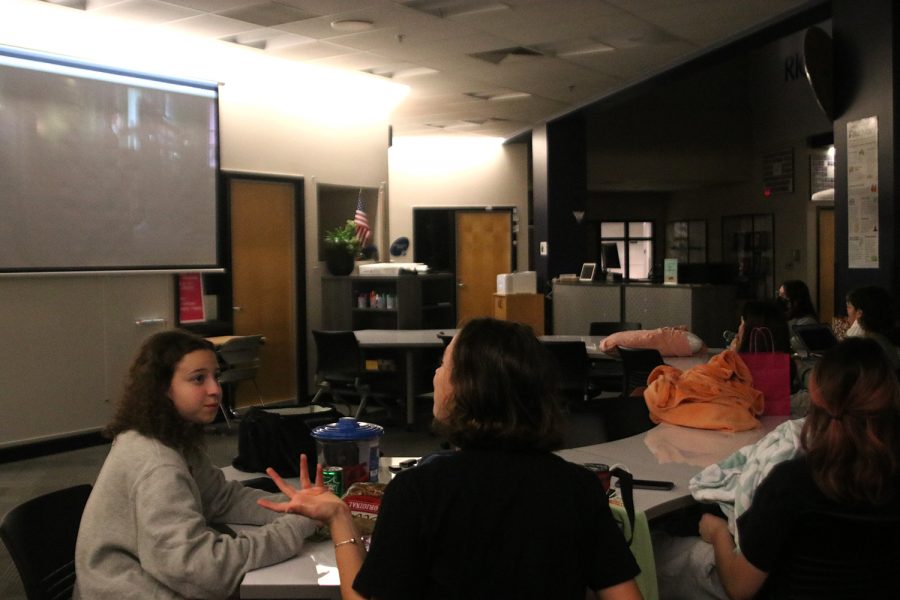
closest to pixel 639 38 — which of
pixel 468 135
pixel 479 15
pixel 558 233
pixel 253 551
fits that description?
pixel 479 15

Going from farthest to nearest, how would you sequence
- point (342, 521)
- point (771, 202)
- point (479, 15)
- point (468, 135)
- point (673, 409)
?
point (771, 202), point (468, 135), point (479, 15), point (673, 409), point (342, 521)

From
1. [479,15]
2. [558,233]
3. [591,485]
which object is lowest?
[591,485]

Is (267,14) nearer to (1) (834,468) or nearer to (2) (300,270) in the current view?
(2) (300,270)

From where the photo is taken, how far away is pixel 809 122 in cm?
1251

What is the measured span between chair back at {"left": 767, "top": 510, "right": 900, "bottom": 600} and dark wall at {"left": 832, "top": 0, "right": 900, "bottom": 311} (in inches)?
167

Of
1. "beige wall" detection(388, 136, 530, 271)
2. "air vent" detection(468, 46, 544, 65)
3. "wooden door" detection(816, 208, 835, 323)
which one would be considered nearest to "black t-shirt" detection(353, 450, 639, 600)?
"air vent" detection(468, 46, 544, 65)

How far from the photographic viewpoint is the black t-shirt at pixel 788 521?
6.57 ft

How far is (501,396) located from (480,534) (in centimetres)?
24

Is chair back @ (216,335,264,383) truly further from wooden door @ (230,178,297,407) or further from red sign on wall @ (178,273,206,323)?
wooden door @ (230,178,297,407)

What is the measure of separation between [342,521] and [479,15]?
5779mm

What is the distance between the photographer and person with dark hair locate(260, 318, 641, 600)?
4.83 feet

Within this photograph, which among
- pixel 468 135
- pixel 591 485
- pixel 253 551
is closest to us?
pixel 591 485

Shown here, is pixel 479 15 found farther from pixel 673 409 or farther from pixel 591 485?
pixel 591 485

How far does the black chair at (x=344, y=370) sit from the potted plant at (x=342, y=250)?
2.07 meters
